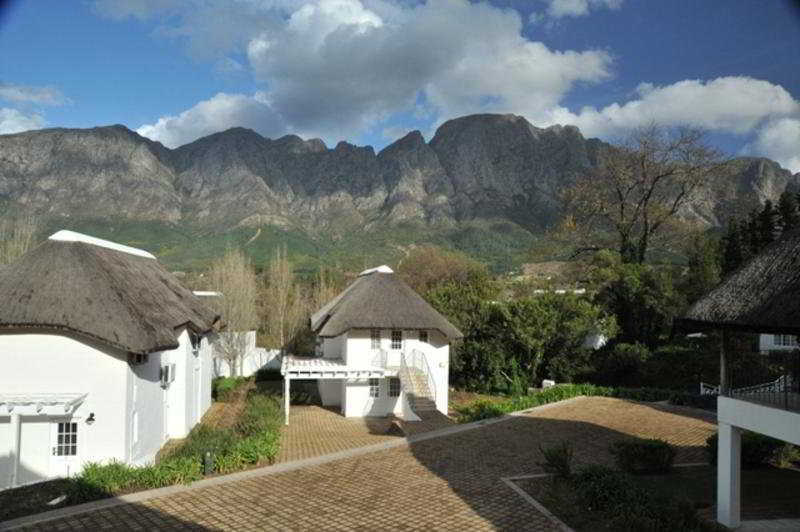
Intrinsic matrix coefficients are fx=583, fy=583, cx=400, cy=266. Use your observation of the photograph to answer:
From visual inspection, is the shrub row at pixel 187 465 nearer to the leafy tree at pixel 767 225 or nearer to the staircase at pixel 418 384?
the staircase at pixel 418 384

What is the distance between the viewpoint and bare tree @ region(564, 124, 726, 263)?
1341 inches

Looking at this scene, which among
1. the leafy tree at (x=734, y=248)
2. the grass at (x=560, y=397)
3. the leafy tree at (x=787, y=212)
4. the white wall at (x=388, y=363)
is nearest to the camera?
the grass at (x=560, y=397)

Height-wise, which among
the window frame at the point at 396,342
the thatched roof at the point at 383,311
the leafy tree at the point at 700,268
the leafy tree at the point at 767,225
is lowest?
the window frame at the point at 396,342

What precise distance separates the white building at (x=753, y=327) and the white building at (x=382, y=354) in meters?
13.3

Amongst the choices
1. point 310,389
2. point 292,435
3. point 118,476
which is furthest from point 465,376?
point 118,476

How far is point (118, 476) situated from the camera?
12648 millimetres

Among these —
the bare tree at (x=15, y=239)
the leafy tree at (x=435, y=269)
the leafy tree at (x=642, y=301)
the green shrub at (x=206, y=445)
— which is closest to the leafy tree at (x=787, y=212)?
the leafy tree at (x=642, y=301)

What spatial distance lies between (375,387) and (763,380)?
16277mm

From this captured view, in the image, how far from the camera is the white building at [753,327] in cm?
940

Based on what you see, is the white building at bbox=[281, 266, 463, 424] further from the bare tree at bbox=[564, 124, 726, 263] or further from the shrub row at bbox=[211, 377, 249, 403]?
the bare tree at bbox=[564, 124, 726, 263]

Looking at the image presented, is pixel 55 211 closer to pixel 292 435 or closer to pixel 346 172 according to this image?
pixel 346 172

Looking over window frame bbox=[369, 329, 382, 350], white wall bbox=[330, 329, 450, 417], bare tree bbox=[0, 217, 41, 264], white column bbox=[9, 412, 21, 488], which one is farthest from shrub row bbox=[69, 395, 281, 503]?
bare tree bbox=[0, 217, 41, 264]

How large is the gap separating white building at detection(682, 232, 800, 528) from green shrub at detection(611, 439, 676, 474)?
325 centimetres

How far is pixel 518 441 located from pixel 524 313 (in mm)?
14627
